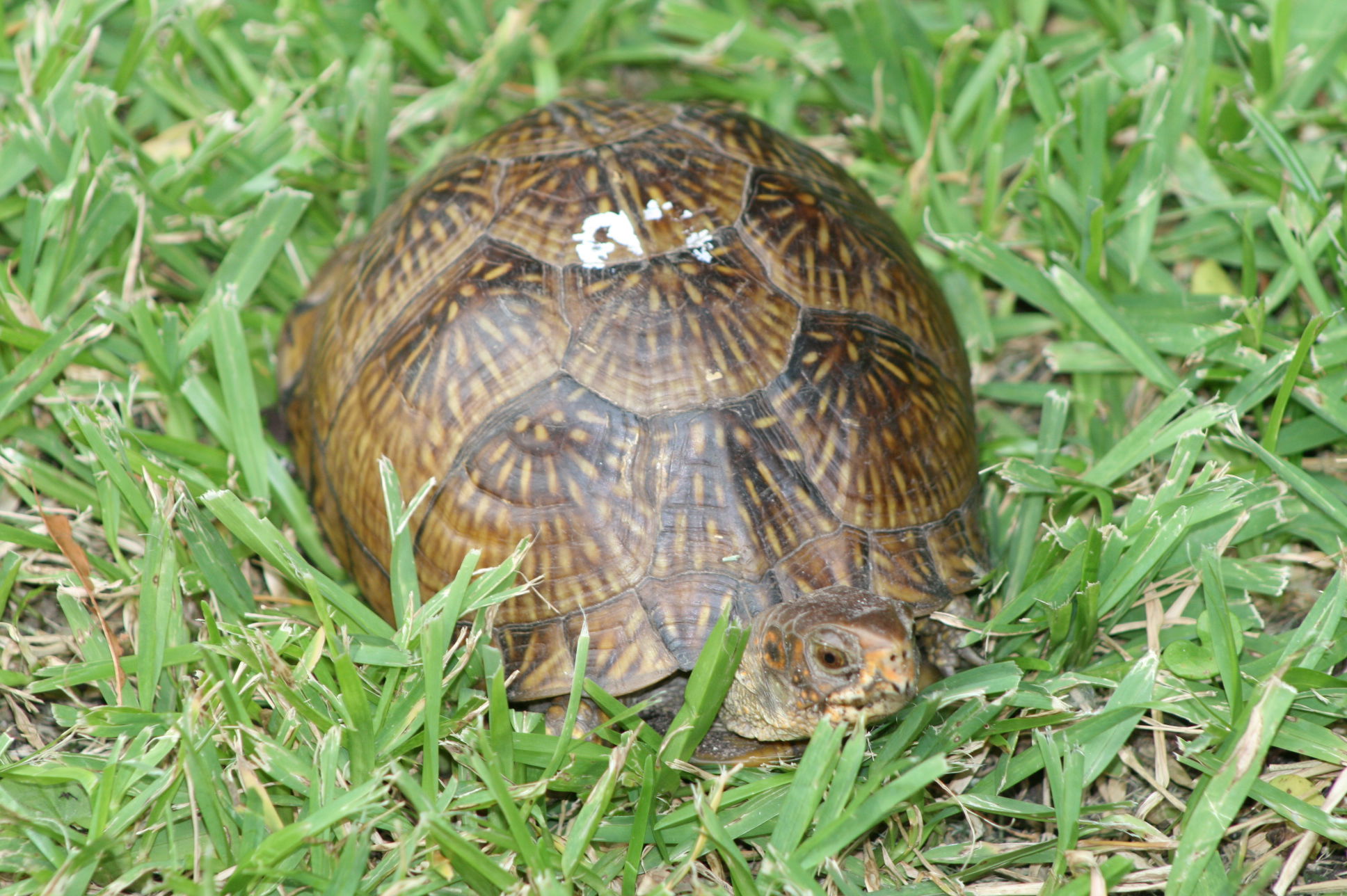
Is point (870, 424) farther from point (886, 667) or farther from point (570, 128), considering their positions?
point (570, 128)

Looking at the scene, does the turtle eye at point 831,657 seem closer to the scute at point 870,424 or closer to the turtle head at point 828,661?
the turtle head at point 828,661

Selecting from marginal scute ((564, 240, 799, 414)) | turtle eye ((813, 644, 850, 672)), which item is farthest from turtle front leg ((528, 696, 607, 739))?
marginal scute ((564, 240, 799, 414))

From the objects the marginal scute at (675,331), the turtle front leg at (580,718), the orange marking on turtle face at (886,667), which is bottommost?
the turtle front leg at (580,718)

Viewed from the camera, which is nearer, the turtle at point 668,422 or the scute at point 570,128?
the turtle at point 668,422

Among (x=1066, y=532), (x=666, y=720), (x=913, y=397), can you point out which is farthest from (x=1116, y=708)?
(x=666, y=720)

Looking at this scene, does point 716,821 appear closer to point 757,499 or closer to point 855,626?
point 855,626

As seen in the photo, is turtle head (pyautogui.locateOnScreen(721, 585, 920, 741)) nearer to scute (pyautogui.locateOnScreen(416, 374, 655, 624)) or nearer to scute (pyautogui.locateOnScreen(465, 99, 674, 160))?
scute (pyautogui.locateOnScreen(416, 374, 655, 624))

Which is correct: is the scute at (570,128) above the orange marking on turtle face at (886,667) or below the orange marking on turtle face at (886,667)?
above

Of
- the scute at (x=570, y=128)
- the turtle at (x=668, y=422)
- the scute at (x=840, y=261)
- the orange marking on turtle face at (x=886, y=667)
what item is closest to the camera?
the orange marking on turtle face at (x=886, y=667)

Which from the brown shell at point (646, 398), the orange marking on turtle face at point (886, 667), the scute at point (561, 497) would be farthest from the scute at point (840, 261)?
the orange marking on turtle face at point (886, 667)
